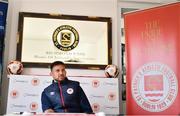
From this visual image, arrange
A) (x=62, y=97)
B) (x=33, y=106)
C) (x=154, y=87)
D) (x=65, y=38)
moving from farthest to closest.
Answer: (x=65, y=38)
(x=33, y=106)
(x=154, y=87)
(x=62, y=97)

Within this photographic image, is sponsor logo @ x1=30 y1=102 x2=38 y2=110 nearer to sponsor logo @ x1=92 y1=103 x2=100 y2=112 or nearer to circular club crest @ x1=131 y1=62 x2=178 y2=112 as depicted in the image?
sponsor logo @ x1=92 y1=103 x2=100 y2=112

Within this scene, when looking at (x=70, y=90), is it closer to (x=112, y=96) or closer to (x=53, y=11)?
(x=112, y=96)

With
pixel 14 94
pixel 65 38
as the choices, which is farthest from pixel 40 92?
pixel 65 38

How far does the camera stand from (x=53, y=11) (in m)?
3.90

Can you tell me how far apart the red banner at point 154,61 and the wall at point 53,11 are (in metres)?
0.53

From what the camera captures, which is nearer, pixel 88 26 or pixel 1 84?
pixel 1 84

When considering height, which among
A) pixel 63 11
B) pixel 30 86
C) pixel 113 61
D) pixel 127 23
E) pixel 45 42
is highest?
pixel 63 11

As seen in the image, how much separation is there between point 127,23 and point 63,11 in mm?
975

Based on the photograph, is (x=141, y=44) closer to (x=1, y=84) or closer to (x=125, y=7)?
(x=125, y=7)

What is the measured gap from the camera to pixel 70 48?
3.85 meters

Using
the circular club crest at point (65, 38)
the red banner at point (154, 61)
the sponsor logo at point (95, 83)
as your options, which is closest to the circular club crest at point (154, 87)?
the red banner at point (154, 61)

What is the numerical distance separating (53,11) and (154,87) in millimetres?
1790

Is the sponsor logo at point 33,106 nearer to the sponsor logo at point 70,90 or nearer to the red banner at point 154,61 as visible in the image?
the sponsor logo at point 70,90

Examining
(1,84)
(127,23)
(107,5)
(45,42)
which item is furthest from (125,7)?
(1,84)
